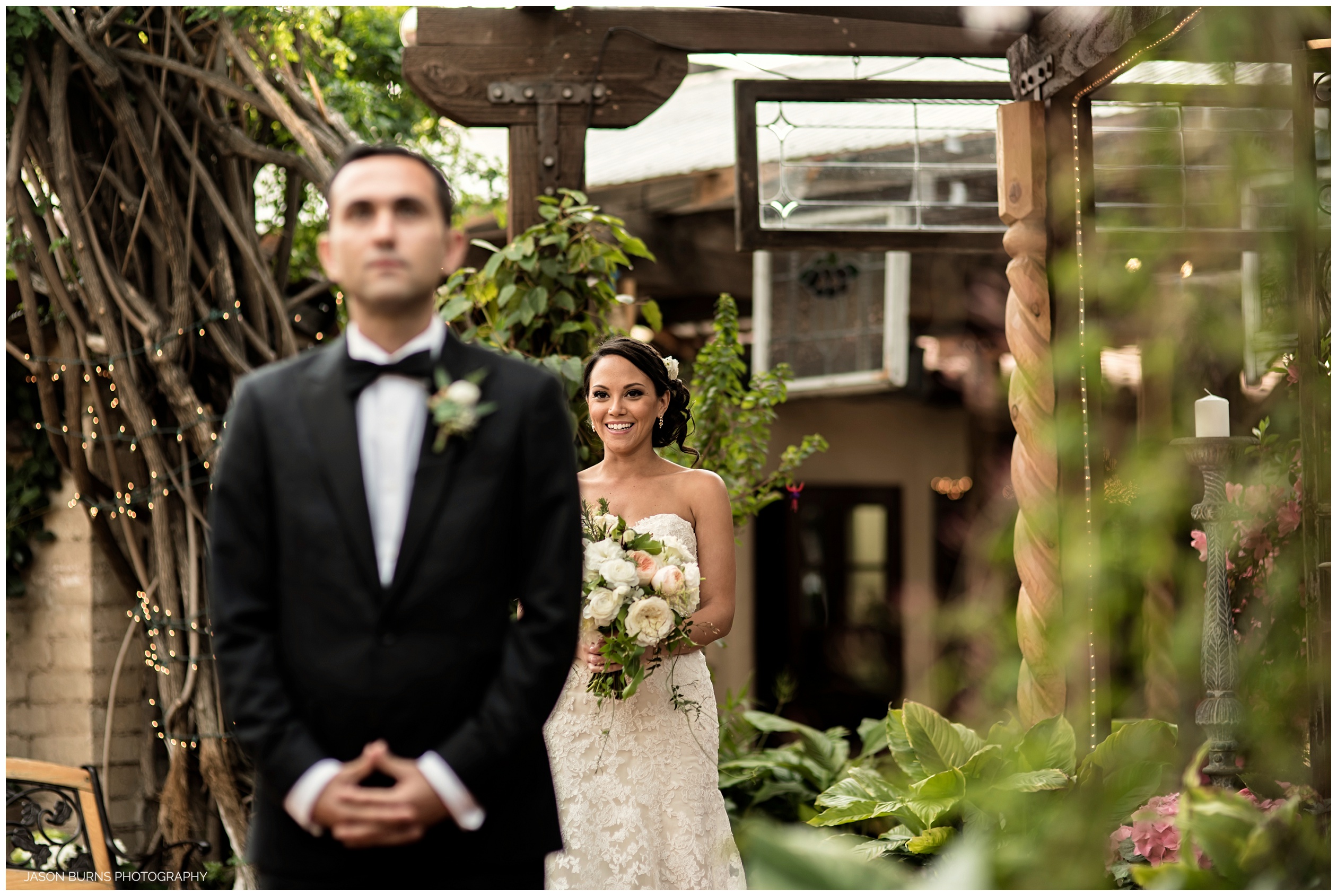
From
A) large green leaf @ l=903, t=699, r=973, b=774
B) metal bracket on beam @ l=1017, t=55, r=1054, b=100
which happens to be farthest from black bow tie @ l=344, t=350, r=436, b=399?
metal bracket on beam @ l=1017, t=55, r=1054, b=100

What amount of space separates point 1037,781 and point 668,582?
1.15m

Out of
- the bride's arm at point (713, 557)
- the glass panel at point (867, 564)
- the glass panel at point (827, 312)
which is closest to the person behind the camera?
the bride's arm at point (713, 557)

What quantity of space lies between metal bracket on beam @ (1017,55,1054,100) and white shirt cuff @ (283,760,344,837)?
9.41ft

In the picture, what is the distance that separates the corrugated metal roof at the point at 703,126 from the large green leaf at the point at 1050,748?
2.31 meters

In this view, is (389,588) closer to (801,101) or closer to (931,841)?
(931,841)

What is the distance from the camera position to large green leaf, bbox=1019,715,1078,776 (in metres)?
3.09

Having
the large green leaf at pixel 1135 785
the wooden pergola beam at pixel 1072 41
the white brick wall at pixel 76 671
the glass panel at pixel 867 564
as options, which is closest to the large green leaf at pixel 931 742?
the large green leaf at pixel 1135 785

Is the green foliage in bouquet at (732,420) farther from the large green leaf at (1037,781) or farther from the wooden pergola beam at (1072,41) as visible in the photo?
the large green leaf at (1037,781)

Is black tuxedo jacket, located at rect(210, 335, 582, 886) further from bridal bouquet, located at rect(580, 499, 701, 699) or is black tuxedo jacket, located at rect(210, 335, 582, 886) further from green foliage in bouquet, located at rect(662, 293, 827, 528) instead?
green foliage in bouquet, located at rect(662, 293, 827, 528)

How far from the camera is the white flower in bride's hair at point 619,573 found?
2.54m

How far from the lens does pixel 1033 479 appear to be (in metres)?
3.40

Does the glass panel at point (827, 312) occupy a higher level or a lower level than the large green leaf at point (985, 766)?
higher

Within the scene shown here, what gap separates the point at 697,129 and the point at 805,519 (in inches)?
114

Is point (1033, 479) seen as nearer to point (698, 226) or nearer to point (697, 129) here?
point (698, 226)
